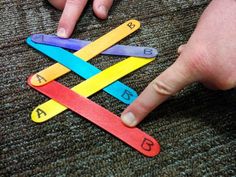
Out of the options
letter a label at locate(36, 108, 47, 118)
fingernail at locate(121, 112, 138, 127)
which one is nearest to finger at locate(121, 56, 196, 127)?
fingernail at locate(121, 112, 138, 127)

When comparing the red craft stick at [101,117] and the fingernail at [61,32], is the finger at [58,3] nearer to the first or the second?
the fingernail at [61,32]

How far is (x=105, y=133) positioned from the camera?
0.58m

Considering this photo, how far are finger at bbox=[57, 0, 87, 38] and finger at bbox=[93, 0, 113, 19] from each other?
0.09 ft

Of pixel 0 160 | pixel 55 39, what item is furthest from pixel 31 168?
pixel 55 39

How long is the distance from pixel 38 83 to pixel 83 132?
0.13 metres

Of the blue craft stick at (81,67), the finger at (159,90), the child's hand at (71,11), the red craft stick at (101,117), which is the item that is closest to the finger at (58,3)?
the child's hand at (71,11)

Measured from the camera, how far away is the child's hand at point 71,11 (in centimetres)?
71

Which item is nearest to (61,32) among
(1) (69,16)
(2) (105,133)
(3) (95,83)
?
(1) (69,16)

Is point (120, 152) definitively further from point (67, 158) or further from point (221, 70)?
point (221, 70)

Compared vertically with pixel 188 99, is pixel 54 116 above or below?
below

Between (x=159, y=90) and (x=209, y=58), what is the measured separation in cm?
9

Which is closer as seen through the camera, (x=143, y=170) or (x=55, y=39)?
(x=143, y=170)

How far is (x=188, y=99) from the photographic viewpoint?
619 millimetres

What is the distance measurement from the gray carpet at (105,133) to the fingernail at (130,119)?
0.8 inches
